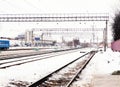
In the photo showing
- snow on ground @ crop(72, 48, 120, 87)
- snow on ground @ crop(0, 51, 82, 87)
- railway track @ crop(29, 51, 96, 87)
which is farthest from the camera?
snow on ground @ crop(0, 51, 82, 87)

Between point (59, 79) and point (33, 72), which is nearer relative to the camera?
point (59, 79)

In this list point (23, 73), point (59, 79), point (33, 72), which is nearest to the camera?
point (59, 79)

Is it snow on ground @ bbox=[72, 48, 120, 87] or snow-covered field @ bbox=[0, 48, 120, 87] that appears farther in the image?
snow-covered field @ bbox=[0, 48, 120, 87]

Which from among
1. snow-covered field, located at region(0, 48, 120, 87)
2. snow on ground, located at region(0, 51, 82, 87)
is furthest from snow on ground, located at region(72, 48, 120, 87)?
snow on ground, located at region(0, 51, 82, 87)

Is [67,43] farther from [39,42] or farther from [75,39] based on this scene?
[39,42]

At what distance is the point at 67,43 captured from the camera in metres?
198

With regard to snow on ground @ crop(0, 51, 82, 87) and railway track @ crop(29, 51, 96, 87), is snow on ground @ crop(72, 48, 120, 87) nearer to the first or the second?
Answer: railway track @ crop(29, 51, 96, 87)

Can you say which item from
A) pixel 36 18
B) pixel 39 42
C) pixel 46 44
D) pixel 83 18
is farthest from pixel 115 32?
pixel 46 44

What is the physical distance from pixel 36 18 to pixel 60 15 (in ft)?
14.1

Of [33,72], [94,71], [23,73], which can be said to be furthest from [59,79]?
[94,71]

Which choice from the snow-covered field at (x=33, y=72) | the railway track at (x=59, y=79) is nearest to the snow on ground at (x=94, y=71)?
the snow-covered field at (x=33, y=72)

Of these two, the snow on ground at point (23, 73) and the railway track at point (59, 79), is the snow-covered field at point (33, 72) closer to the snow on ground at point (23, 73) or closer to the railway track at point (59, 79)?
the snow on ground at point (23, 73)

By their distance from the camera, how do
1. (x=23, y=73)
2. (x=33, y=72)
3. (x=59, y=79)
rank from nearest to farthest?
(x=59, y=79) → (x=23, y=73) → (x=33, y=72)

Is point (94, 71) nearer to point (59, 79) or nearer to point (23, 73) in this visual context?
point (23, 73)
